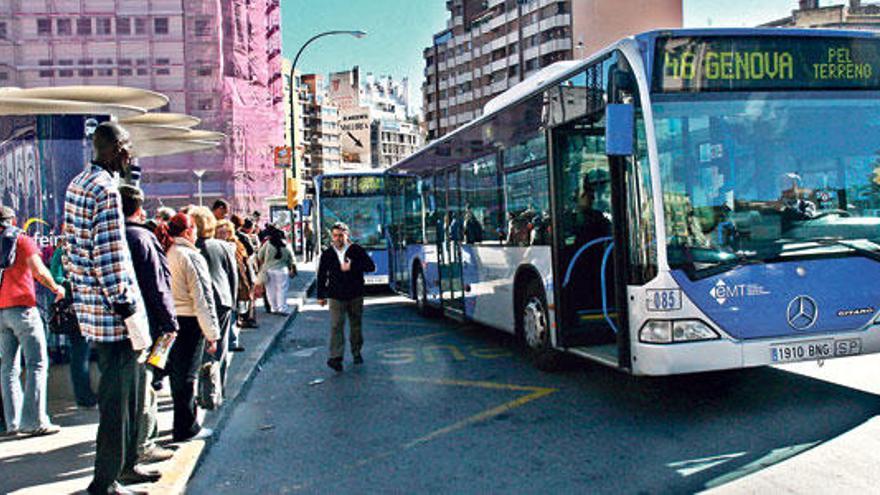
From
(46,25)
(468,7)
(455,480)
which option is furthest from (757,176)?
(468,7)

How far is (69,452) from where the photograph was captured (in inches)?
238

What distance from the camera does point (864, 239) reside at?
262 inches

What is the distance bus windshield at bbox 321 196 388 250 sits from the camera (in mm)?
21078

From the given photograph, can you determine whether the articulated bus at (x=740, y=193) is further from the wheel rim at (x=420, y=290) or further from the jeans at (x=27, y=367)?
the wheel rim at (x=420, y=290)

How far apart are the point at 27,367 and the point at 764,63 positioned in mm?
6240

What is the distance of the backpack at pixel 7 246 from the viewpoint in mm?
6293

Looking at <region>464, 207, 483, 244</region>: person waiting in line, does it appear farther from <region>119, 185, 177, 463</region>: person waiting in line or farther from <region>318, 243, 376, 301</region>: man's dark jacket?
<region>119, 185, 177, 463</region>: person waiting in line

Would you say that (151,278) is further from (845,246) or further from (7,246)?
(845,246)

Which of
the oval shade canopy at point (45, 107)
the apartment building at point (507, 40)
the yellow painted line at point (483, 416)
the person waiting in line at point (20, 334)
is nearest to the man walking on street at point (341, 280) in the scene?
the yellow painted line at point (483, 416)

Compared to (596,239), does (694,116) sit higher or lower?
higher

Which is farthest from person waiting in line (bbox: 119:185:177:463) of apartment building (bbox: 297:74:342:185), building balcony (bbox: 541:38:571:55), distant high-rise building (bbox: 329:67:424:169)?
distant high-rise building (bbox: 329:67:424:169)

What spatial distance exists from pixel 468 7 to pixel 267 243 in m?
95.4

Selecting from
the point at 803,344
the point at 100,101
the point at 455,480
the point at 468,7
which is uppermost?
the point at 468,7

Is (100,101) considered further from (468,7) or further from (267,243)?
(468,7)
